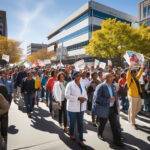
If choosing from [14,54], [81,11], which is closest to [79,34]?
[81,11]

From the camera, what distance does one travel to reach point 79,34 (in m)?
64.6

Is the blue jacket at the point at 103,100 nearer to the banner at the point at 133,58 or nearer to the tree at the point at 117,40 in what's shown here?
the banner at the point at 133,58

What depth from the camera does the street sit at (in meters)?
7.59

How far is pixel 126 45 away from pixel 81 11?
72.6 ft

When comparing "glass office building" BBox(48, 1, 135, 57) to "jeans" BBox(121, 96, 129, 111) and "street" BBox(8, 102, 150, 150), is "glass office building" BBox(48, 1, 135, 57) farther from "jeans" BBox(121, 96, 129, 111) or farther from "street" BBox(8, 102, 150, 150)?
"street" BBox(8, 102, 150, 150)

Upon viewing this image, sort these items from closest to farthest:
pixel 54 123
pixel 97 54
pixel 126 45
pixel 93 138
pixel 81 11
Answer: pixel 93 138 < pixel 54 123 < pixel 126 45 < pixel 97 54 < pixel 81 11

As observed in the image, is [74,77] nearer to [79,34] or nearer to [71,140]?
[71,140]

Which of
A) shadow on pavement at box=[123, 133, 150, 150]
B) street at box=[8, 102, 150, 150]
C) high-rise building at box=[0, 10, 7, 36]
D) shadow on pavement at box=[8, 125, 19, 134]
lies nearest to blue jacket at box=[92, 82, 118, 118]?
street at box=[8, 102, 150, 150]

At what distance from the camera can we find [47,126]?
9.87 m

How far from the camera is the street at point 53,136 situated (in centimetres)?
759

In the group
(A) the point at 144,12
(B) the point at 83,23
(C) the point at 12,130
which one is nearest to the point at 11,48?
Answer: (B) the point at 83,23

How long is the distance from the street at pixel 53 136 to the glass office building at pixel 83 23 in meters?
42.2

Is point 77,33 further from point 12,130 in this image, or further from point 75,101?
point 75,101

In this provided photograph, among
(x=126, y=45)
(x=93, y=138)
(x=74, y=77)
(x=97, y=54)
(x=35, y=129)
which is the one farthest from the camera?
(x=97, y=54)
